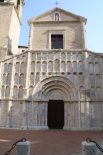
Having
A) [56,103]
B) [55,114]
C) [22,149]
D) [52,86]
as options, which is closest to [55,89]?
[52,86]

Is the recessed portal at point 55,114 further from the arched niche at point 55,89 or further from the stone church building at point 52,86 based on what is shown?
the arched niche at point 55,89

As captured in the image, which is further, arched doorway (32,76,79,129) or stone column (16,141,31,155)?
arched doorway (32,76,79,129)

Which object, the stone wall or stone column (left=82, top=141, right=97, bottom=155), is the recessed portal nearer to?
the stone wall

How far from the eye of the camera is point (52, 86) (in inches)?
663

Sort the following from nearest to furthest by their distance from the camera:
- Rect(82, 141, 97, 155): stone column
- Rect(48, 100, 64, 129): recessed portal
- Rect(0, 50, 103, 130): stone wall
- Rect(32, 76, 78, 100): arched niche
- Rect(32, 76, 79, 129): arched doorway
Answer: Rect(82, 141, 97, 155): stone column → Rect(0, 50, 103, 130): stone wall → Rect(32, 76, 79, 129): arched doorway → Rect(32, 76, 78, 100): arched niche → Rect(48, 100, 64, 129): recessed portal

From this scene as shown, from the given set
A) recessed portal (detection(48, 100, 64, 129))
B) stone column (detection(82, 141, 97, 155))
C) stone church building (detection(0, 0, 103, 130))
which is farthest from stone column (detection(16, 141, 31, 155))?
recessed portal (detection(48, 100, 64, 129))

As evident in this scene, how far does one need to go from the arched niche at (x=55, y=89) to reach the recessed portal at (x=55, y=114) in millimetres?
897

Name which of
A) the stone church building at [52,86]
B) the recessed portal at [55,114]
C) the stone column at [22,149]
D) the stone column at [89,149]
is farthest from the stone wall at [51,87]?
the stone column at [22,149]

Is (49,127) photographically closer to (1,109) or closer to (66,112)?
(66,112)

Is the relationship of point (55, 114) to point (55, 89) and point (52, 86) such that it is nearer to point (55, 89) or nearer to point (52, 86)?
point (55, 89)

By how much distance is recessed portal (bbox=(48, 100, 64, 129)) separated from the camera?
55.8ft

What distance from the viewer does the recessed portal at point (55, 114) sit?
17.0 metres

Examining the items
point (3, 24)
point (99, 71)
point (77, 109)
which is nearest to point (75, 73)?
point (99, 71)

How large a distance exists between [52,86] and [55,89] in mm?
363
